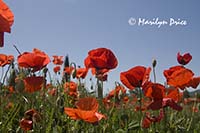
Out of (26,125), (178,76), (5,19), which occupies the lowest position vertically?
(26,125)

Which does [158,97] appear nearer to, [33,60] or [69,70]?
[33,60]

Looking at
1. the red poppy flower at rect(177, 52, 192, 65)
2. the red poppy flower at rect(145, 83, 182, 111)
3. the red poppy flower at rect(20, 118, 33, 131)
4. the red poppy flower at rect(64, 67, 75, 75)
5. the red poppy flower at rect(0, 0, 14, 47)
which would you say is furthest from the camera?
the red poppy flower at rect(64, 67, 75, 75)

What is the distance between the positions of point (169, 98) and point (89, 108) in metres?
0.42

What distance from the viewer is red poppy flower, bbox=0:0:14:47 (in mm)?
754

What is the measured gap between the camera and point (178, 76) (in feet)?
6.47

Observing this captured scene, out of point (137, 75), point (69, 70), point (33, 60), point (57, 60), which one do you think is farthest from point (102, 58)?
point (57, 60)

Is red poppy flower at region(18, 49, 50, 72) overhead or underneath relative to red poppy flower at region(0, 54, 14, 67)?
underneath

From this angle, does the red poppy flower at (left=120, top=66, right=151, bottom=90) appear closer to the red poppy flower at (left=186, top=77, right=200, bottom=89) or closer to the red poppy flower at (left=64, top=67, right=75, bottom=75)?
the red poppy flower at (left=186, top=77, right=200, bottom=89)

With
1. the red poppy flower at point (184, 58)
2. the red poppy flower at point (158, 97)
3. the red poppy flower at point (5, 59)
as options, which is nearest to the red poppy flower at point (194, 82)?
the red poppy flower at point (158, 97)

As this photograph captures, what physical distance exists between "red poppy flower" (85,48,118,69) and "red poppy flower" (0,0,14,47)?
1.15 meters

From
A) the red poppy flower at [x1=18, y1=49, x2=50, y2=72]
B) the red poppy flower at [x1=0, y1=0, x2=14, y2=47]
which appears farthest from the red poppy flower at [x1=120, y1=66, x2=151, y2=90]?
the red poppy flower at [x1=0, y1=0, x2=14, y2=47]

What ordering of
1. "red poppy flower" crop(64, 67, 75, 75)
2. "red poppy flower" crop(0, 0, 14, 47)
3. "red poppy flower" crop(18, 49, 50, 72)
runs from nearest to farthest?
"red poppy flower" crop(0, 0, 14, 47), "red poppy flower" crop(18, 49, 50, 72), "red poppy flower" crop(64, 67, 75, 75)

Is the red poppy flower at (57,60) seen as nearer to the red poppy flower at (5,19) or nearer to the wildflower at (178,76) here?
the wildflower at (178,76)

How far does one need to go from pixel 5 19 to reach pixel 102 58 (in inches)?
48.0
